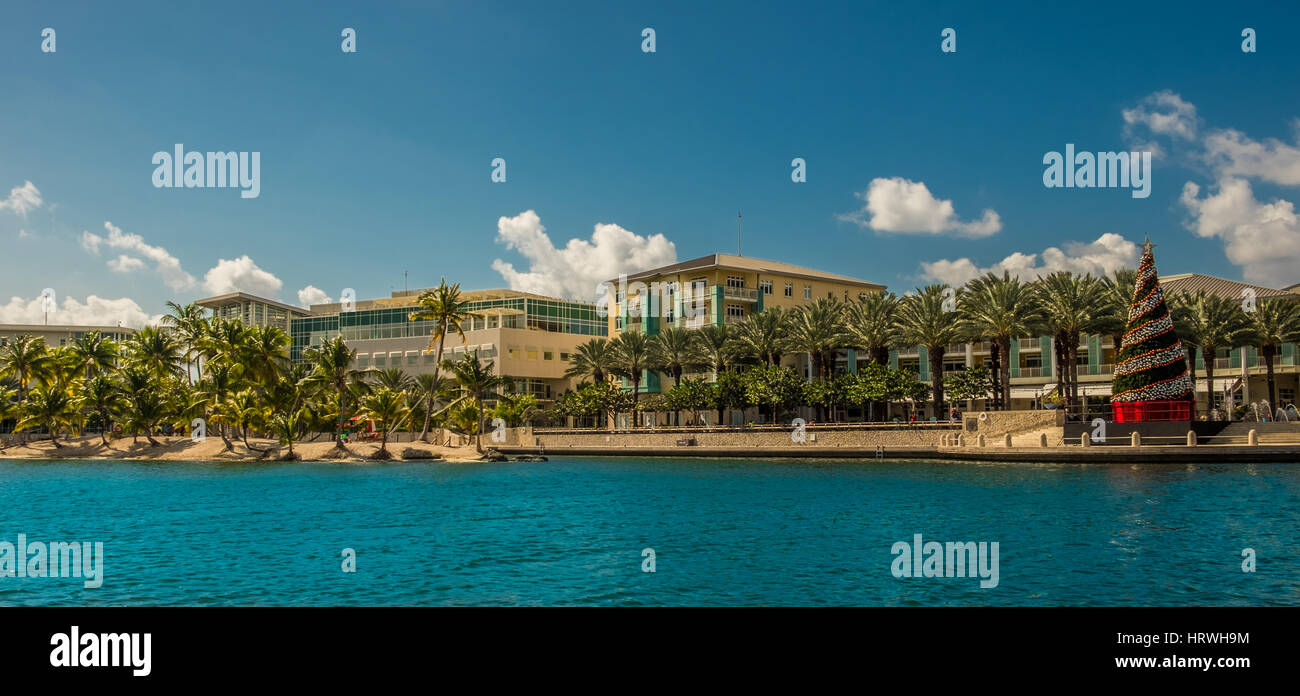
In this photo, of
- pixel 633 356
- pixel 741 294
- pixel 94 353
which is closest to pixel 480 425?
pixel 633 356

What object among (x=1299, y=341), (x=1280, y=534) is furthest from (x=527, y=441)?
(x=1280, y=534)

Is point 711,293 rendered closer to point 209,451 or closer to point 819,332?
point 819,332

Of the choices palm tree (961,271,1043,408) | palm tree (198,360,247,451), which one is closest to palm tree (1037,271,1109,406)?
palm tree (961,271,1043,408)

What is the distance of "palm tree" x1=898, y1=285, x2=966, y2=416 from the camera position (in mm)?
75875

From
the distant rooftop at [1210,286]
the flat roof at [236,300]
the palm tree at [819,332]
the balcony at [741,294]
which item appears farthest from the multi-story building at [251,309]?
the distant rooftop at [1210,286]

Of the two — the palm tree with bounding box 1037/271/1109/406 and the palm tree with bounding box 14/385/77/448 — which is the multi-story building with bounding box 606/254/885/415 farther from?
the palm tree with bounding box 14/385/77/448

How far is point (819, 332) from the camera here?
278 feet

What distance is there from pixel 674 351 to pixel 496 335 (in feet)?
86.4

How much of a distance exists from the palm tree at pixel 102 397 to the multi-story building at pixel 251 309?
1875 inches

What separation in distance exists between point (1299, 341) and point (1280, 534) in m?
57.0

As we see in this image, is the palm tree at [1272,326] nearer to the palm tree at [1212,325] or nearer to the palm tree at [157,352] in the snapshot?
the palm tree at [1212,325]

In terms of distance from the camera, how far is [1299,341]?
74.3 m

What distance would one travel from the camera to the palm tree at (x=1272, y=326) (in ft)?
239
